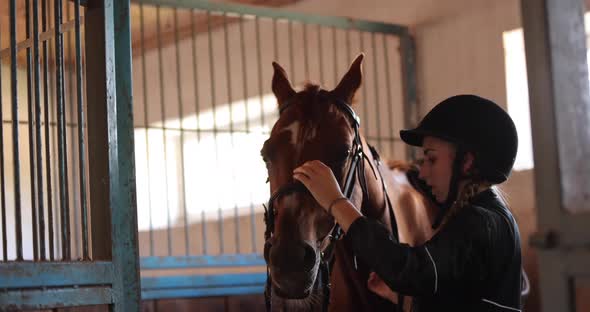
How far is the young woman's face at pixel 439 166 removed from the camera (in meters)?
1.72

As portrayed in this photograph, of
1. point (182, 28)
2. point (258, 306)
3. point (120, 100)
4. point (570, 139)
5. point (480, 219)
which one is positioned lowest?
point (258, 306)

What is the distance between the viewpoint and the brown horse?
1.90 meters

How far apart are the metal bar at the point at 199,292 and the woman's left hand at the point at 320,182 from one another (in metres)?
2.15

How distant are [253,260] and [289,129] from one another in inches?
87.0

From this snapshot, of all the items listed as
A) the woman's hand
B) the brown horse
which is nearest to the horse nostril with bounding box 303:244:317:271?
the brown horse

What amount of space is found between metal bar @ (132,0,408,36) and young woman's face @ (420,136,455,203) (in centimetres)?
246

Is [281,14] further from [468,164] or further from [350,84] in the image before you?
[468,164]

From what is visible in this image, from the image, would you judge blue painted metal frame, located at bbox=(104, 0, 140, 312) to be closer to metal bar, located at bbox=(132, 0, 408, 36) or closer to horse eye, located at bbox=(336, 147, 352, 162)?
horse eye, located at bbox=(336, 147, 352, 162)

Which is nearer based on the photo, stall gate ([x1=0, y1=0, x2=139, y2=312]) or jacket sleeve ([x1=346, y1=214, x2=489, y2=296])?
jacket sleeve ([x1=346, y1=214, x2=489, y2=296])

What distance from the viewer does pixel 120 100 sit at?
1.83 m

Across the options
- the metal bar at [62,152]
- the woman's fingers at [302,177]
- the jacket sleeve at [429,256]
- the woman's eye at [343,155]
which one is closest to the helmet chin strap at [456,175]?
the jacket sleeve at [429,256]

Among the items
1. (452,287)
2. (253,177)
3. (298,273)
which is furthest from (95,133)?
(253,177)

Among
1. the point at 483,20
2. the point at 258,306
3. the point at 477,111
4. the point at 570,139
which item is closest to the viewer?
the point at 570,139

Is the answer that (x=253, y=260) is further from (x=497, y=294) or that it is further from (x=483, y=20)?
(x=497, y=294)
